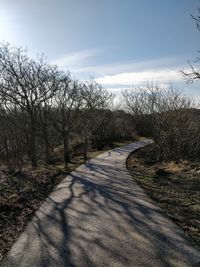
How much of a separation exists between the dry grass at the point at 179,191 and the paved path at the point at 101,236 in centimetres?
35

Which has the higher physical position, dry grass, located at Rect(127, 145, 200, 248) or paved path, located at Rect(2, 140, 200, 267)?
paved path, located at Rect(2, 140, 200, 267)

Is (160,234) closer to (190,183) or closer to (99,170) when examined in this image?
(190,183)

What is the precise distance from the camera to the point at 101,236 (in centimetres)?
745

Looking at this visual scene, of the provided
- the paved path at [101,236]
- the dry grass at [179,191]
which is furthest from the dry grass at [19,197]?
the dry grass at [179,191]

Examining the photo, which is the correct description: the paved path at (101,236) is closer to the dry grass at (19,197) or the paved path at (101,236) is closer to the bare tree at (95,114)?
Answer: the dry grass at (19,197)

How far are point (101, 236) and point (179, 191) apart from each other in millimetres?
5843

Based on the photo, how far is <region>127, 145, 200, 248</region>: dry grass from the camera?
854 centimetres

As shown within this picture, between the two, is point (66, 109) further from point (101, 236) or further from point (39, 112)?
point (101, 236)

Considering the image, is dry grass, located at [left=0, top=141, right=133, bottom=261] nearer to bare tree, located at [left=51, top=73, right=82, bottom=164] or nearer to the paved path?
the paved path

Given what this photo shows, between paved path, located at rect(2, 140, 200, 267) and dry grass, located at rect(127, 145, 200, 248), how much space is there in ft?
1.15

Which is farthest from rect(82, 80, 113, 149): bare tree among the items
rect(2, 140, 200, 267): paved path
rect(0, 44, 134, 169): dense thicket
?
rect(2, 140, 200, 267): paved path

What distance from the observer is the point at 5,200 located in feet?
37.3

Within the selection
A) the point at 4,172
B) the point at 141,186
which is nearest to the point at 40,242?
the point at 141,186

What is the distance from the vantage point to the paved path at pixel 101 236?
614cm
